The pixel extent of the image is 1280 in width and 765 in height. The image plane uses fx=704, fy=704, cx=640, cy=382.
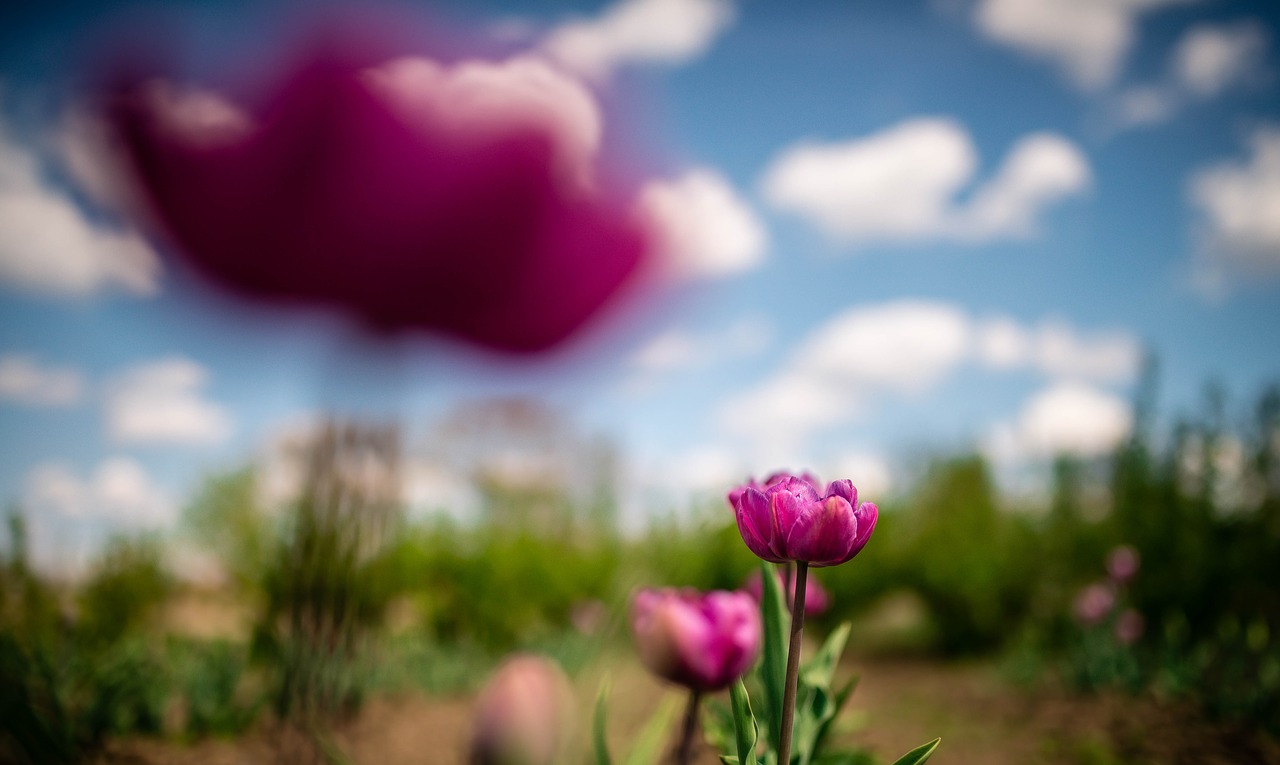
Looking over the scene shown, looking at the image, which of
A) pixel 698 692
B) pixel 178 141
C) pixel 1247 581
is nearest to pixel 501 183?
pixel 178 141

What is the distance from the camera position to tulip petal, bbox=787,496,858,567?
0.80 metres

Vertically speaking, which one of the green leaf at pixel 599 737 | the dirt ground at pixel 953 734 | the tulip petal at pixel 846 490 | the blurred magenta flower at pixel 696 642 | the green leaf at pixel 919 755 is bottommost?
the dirt ground at pixel 953 734

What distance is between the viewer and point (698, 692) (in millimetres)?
1103

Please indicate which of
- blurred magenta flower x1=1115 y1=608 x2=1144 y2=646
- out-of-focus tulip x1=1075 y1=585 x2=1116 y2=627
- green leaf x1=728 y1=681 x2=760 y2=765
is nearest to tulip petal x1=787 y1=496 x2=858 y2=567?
green leaf x1=728 y1=681 x2=760 y2=765

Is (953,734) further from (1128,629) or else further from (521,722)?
(521,722)

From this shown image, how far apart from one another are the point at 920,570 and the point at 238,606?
20.2 feet

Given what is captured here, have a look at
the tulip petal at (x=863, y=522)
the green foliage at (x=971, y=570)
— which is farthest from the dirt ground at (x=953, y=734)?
the green foliage at (x=971, y=570)

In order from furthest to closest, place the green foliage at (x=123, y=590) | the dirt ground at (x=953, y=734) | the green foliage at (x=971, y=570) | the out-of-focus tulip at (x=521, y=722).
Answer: the green foliage at (x=971, y=570)
the green foliage at (x=123, y=590)
the dirt ground at (x=953, y=734)
the out-of-focus tulip at (x=521, y=722)

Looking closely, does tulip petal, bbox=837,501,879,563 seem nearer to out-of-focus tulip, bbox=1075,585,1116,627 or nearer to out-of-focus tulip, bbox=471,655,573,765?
out-of-focus tulip, bbox=471,655,573,765

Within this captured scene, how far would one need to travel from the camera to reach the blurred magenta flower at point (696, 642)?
3.42 ft

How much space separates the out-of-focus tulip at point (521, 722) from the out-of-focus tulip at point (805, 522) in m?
0.32

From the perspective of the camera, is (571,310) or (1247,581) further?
(1247,581)

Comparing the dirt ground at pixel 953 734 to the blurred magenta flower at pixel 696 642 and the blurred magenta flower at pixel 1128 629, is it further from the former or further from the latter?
→ the blurred magenta flower at pixel 696 642

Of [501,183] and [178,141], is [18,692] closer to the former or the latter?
[178,141]
